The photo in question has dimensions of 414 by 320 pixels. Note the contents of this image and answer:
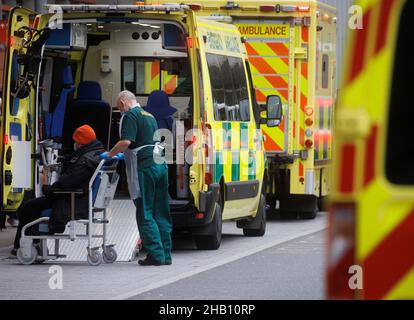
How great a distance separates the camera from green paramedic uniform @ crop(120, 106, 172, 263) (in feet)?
43.6

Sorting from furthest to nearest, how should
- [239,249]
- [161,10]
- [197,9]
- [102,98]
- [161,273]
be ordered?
[197,9] → [102,98] → [239,249] → [161,10] → [161,273]

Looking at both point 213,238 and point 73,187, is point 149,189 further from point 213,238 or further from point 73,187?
point 213,238

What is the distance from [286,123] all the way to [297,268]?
6521 millimetres

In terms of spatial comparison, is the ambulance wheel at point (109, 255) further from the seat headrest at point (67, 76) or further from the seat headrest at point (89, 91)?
the seat headrest at point (89, 91)

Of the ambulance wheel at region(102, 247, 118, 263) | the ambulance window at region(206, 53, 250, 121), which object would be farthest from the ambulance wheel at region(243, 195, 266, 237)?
the ambulance wheel at region(102, 247, 118, 263)

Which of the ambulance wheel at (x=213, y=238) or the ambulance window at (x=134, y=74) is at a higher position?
the ambulance window at (x=134, y=74)

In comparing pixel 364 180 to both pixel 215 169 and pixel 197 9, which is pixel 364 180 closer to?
pixel 215 169

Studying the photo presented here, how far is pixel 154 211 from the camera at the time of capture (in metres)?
13.5

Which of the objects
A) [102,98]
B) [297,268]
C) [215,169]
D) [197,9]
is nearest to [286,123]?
[197,9]

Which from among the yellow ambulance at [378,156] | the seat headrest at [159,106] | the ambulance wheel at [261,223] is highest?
the yellow ambulance at [378,156]

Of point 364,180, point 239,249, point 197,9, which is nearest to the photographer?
point 364,180

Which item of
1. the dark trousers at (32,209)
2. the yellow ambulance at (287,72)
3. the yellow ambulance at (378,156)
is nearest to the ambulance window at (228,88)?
the dark trousers at (32,209)

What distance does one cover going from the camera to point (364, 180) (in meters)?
4.09

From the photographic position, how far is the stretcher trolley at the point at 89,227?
43.3 feet
